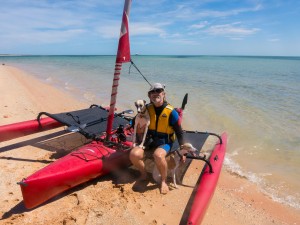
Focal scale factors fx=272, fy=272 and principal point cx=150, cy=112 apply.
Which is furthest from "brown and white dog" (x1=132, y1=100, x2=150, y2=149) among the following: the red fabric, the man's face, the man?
the red fabric

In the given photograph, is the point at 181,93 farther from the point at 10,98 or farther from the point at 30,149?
the point at 30,149

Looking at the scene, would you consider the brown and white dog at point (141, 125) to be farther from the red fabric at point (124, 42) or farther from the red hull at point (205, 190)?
the red hull at point (205, 190)

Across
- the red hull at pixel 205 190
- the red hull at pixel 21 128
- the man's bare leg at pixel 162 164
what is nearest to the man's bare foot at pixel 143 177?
the man's bare leg at pixel 162 164

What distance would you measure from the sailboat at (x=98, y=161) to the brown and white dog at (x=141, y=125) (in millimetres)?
285

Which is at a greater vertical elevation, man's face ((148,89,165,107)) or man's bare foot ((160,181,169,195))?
man's face ((148,89,165,107))

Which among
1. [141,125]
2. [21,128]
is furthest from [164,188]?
[21,128]

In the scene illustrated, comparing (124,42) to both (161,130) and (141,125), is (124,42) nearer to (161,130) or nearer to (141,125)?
(141,125)

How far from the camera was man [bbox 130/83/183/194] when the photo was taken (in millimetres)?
4258

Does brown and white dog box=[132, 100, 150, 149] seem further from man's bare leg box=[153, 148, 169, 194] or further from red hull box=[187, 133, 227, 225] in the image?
red hull box=[187, 133, 227, 225]

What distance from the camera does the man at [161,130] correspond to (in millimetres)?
4258

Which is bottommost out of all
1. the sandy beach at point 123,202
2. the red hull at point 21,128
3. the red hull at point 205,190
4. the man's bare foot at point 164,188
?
the sandy beach at point 123,202

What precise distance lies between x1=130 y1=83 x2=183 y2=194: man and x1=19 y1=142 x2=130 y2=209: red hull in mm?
487

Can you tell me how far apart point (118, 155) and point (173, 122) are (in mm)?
1168

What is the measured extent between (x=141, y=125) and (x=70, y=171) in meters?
1.33
